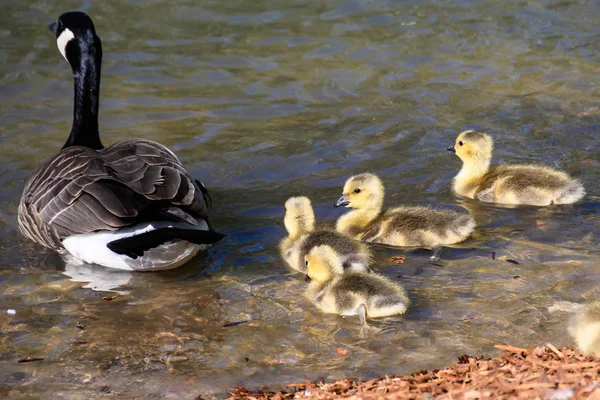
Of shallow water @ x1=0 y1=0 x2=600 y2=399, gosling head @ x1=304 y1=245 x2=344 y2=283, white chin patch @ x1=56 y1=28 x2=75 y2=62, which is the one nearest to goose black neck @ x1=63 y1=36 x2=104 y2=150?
white chin patch @ x1=56 y1=28 x2=75 y2=62

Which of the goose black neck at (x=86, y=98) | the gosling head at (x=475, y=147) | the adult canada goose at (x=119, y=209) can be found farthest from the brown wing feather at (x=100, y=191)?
the gosling head at (x=475, y=147)

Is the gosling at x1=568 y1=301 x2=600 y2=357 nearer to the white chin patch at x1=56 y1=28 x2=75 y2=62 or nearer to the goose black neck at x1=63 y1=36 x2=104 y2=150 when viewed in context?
the goose black neck at x1=63 y1=36 x2=104 y2=150

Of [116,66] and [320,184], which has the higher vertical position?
[116,66]

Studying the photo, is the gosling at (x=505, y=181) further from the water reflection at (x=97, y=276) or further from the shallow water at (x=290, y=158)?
the water reflection at (x=97, y=276)

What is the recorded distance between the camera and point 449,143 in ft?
28.8

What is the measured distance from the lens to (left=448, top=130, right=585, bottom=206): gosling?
266 inches

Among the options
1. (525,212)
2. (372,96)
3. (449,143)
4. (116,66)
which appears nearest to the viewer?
(525,212)

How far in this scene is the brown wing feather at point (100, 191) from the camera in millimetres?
5941

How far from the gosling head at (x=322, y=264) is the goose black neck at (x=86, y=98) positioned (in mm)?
3085

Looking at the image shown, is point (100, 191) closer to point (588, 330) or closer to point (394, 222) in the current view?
point (394, 222)

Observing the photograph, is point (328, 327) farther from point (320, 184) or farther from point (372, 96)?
point (372, 96)

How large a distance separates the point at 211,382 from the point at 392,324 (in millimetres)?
1156

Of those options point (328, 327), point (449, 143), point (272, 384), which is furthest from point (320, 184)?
point (272, 384)

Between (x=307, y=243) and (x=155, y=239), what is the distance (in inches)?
40.5
